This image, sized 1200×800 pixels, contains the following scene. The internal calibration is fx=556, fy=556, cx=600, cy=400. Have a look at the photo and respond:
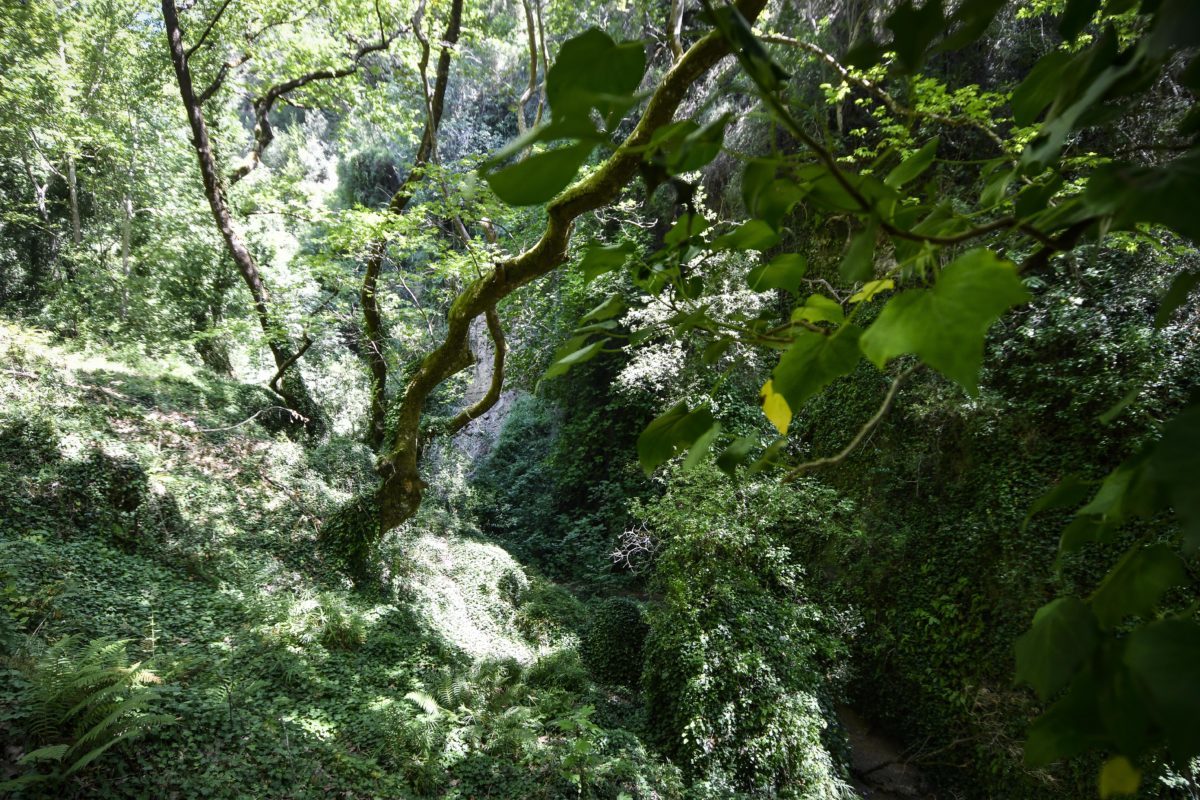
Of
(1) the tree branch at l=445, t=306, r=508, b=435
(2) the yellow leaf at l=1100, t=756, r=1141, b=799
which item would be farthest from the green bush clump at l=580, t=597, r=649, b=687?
(2) the yellow leaf at l=1100, t=756, r=1141, b=799

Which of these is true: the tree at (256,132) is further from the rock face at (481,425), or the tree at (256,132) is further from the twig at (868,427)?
the twig at (868,427)

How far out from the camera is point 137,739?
8.35ft

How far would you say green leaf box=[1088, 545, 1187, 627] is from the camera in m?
0.36

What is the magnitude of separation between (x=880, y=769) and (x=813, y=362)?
6.00 meters

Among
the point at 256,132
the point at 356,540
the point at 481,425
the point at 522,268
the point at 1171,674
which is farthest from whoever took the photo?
the point at 481,425

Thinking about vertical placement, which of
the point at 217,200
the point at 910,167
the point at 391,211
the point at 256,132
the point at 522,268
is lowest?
the point at 910,167

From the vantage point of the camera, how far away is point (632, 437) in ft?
29.4

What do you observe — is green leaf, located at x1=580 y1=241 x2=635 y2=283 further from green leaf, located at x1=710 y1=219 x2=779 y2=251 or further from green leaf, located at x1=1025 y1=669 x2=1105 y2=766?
green leaf, located at x1=1025 y1=669 x2=1105 y2=766

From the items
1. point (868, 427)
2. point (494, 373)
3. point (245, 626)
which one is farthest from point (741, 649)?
point (868, 427)

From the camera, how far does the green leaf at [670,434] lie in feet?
1.53

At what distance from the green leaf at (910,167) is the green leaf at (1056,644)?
0.31 metres

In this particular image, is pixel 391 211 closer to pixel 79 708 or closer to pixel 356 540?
pixel 356 540

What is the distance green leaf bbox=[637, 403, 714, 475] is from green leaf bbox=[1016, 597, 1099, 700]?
0.25 meters

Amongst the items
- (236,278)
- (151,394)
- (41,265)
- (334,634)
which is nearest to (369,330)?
(151,394)
